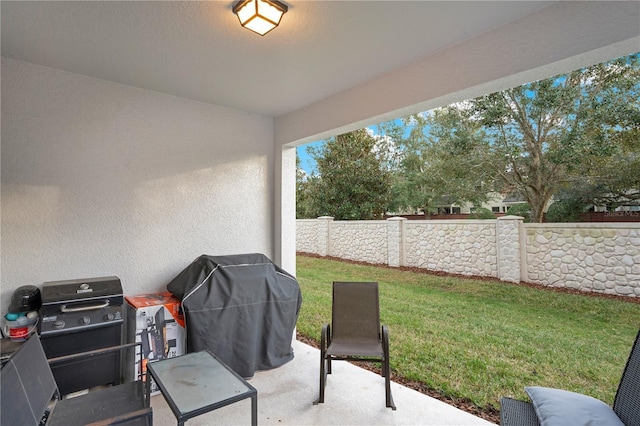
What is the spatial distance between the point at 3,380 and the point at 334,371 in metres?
2.80

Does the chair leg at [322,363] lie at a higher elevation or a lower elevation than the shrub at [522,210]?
lower

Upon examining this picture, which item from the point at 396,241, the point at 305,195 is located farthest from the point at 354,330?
the point at 305,195

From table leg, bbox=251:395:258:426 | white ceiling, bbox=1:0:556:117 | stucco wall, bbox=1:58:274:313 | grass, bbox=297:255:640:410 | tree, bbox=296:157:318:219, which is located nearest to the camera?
table leg, bbox=251:395:258:426

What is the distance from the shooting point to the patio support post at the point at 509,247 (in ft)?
23.1

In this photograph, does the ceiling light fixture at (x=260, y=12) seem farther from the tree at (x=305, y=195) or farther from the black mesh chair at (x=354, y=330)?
the tree at (x=305, y=195)

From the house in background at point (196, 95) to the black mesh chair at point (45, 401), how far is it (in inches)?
51.0

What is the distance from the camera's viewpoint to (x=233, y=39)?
2.39 metres

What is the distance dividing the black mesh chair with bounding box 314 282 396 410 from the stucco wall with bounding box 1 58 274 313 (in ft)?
4.80

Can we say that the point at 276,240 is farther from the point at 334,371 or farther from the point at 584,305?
the point at 584,305

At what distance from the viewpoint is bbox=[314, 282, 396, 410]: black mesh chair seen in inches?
113

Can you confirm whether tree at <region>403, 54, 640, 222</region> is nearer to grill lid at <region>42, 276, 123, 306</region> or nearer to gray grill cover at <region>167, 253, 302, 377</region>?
gray grill cover at <region>167, 253, 302, 377</region>

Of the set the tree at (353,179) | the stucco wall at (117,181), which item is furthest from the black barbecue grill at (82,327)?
the tree at (353,179)

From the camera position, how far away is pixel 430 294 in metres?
6.98

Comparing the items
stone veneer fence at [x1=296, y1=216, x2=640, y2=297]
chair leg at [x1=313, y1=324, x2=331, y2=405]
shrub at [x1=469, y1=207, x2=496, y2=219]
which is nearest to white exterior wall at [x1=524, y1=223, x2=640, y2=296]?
stone veneer fence at [x1=296, y1=216, x2=640, y2=297]
